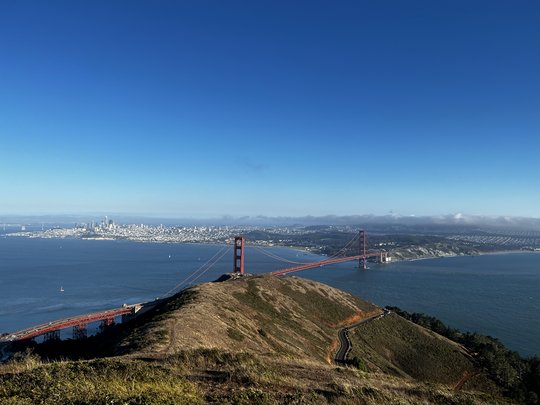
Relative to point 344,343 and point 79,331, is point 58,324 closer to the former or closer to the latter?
point 79,331

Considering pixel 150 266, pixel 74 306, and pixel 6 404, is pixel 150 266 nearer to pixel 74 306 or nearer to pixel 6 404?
pixel 74 306

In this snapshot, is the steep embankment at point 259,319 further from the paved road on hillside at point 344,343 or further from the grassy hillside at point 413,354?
the grassy hillside at point 413,354

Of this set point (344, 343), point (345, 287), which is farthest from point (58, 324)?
point (345, 287)

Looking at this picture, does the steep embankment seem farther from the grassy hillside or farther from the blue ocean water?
the blue ocean water

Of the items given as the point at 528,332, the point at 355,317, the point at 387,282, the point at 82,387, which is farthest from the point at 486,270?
the point at 82,387

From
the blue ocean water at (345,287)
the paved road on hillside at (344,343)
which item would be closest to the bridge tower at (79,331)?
the blue ocean water at (345,287)

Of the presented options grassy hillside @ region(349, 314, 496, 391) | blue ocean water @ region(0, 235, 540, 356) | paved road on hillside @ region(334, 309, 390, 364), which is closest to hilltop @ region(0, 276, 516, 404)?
grassy hillside @ region(349, 314, 496, 391)
